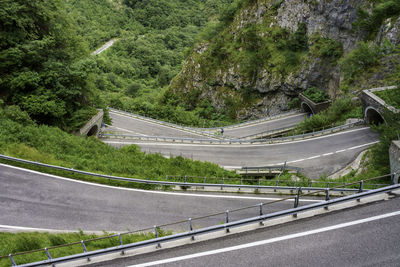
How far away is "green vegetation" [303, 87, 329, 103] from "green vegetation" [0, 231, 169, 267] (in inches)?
1424

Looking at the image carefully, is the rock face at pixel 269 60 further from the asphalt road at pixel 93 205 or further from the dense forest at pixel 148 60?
the asphalt road at pixel 93 205

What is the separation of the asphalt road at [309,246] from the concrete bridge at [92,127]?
1919 centimetres

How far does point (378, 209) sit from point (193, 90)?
163ft

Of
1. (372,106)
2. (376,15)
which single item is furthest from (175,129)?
(376,15)

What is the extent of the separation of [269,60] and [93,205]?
137ft

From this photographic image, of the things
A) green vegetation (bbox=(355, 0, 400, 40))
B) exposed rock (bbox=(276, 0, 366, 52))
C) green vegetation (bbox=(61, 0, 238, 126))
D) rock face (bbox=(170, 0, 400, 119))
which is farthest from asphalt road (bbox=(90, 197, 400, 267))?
green vegetation (bbox=(61, 0, 238, 126))

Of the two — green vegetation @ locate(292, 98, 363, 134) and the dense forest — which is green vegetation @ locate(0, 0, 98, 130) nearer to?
the dense forest

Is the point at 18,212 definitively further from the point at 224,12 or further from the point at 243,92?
the point at 224,12

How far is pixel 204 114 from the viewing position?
54.2 m

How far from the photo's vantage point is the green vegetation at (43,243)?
31.7ft

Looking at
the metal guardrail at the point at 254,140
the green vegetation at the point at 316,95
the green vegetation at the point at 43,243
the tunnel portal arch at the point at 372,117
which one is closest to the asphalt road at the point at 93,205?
the green vegetation at the point at 43,243

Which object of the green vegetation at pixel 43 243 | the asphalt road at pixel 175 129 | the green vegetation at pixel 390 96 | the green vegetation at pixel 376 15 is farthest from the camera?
the asphalt road at pixel 175 129

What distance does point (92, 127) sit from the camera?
28953 millimetres

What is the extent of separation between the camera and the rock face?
131ft
